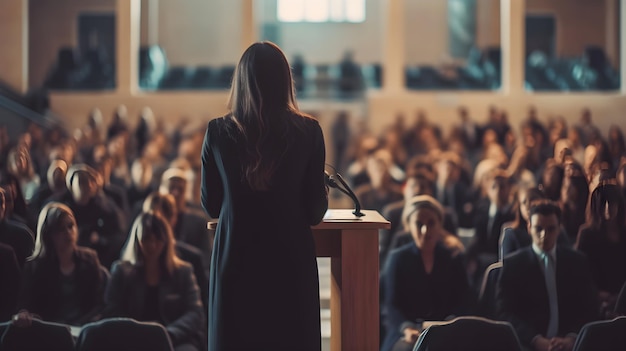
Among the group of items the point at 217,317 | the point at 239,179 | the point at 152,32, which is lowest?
the point at 217,317

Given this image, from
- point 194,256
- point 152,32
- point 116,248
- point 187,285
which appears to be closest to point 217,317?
point 187,285

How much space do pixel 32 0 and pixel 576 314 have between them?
23.6 meters

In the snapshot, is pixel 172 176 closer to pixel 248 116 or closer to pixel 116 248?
pixel 116 248

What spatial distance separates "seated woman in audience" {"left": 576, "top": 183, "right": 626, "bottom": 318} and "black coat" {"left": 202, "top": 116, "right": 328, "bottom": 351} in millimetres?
2760

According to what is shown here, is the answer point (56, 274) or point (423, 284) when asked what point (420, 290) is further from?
point (56, 274)

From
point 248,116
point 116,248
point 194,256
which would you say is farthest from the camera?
point 116,248

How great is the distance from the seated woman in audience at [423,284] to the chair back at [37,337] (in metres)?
2.00

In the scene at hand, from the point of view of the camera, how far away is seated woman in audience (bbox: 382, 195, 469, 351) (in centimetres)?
590

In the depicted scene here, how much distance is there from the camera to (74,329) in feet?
18.2

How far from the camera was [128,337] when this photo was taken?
468 centimetres

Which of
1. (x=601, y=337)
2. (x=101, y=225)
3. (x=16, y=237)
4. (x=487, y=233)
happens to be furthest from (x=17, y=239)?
(x=601, y=337)

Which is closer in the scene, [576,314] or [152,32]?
[576,314]

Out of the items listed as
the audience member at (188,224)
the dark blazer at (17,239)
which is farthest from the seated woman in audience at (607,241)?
the dark blazer at (17,239)

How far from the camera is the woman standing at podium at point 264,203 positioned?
3.71 meters
